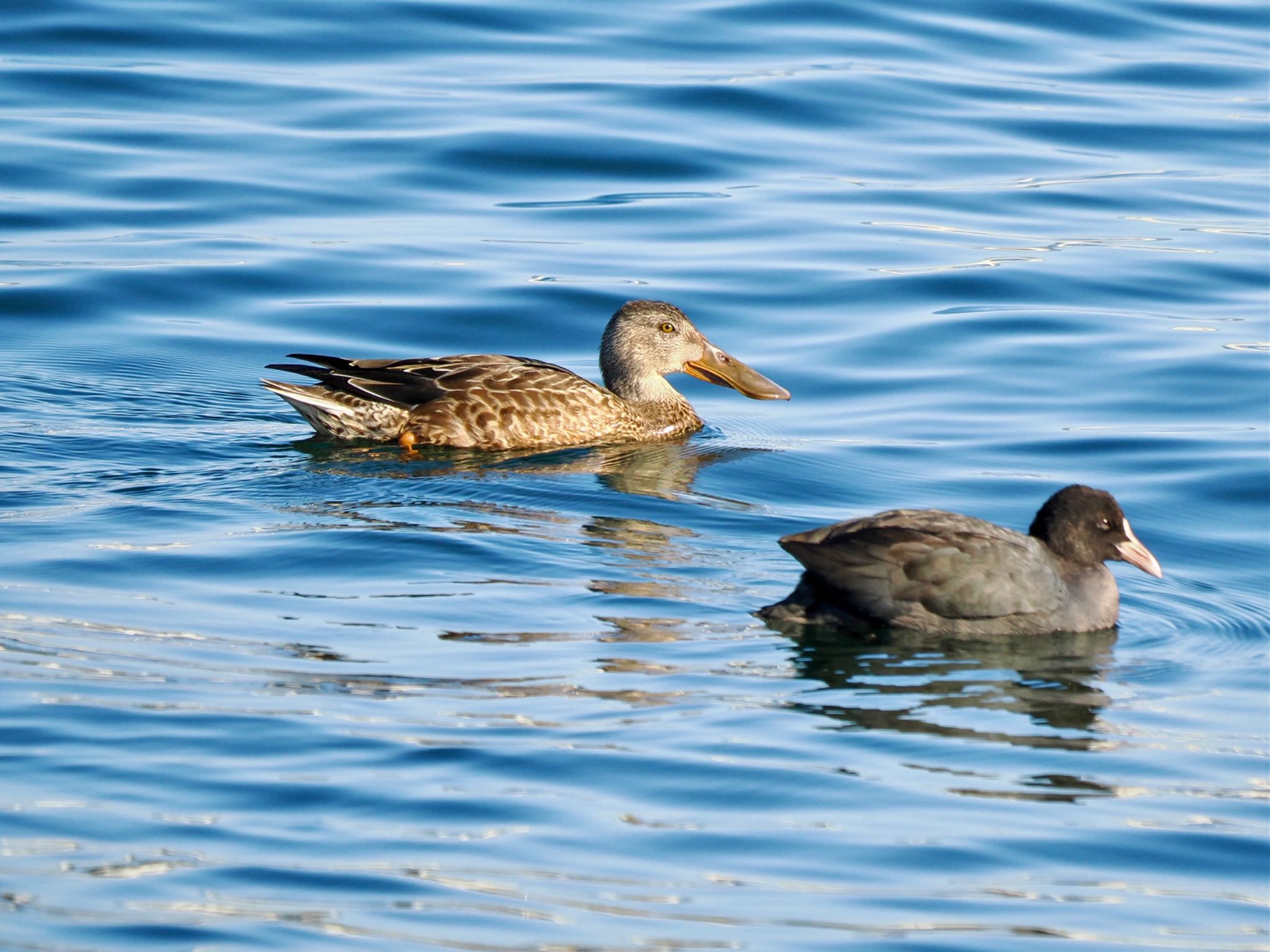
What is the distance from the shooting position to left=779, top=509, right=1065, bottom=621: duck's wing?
829cm

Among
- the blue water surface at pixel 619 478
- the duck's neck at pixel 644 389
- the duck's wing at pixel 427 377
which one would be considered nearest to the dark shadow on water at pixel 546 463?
the blue water surface at pixel 619 478

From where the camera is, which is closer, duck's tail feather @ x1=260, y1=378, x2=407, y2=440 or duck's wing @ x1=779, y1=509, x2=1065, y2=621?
duck's wing @ x1=779, y1=509, x2=1065, y2=621

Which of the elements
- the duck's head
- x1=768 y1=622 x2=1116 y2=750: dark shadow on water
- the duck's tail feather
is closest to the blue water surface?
x1=768 y1=622 x2=1116 y2=750: dark shadow on water

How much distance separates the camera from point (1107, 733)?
7285 mm

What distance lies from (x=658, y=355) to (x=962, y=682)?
5388 millimetres

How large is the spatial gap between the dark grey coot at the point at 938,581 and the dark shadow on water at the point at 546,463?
2279mm

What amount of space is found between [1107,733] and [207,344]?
807 cm

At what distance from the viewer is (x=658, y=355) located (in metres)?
12.8

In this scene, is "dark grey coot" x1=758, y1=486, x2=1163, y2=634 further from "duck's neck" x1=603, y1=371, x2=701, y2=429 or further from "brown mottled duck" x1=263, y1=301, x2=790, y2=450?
"duck's neck" x1=603, y1=371, x2=701, y2=429

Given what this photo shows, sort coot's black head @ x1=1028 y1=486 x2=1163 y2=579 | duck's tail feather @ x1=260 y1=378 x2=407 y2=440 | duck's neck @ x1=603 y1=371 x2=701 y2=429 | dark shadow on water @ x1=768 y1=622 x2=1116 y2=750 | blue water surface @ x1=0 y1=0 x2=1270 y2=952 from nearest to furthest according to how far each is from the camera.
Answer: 1. blue water surface @ x1=0 y1=0 x2=1270 y2=952
2. dark shadow on water @ x1=768 y1=622 x2=1116 y2=750
3. coot's black head @ x1=1028 y1=486 x2=1163 y2=579
4. duck's tail feather @ x1=260 y1=378 x2=407 y2=440
5. duck's neck @ x1=603 y1=371 x2=701 y2=429

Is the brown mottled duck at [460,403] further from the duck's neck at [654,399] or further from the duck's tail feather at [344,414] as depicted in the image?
the duck's neck at [654,399]

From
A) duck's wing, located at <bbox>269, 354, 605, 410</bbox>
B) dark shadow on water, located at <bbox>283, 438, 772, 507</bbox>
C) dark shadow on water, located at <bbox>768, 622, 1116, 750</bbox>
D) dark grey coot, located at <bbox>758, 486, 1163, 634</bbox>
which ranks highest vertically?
duck's wing, located at <bbox>269, 354, 605, 410</bbox>

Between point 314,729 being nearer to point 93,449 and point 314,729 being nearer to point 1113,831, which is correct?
point 1113,831

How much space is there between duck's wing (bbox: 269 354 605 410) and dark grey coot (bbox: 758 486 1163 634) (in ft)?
11.8
